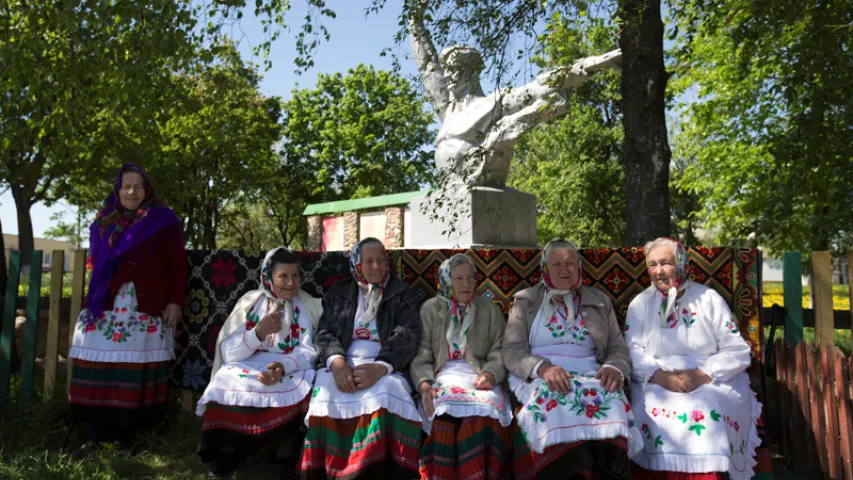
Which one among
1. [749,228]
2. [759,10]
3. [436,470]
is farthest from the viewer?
[749,228]

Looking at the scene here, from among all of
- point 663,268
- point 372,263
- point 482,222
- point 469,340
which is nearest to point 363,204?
point 482,222

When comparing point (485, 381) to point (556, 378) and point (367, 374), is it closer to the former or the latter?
point (556, 378)

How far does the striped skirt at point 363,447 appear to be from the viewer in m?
3.34

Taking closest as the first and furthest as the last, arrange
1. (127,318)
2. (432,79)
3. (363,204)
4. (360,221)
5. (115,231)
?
1. (127,318)
2. (115,231)
3. (432,79)
4. (363,204)
5. (360,221)

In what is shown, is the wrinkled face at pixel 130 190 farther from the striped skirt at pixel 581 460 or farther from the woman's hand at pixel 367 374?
the striped skirt at pixel 581 460

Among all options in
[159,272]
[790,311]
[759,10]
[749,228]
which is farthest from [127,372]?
[749,228]

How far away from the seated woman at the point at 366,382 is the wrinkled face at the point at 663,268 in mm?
1456

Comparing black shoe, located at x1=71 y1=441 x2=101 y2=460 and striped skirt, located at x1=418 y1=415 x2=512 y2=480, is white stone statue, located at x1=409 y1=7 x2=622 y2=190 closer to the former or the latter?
striped skirt, located at x1=418 y1=415 x2=512 y2=480

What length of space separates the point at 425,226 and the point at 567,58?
2.30m

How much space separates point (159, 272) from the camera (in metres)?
4.26

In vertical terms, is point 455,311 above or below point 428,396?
above

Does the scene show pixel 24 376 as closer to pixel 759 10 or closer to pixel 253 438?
pixel 253 438

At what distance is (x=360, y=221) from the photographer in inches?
427

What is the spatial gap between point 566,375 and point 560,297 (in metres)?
0.57
